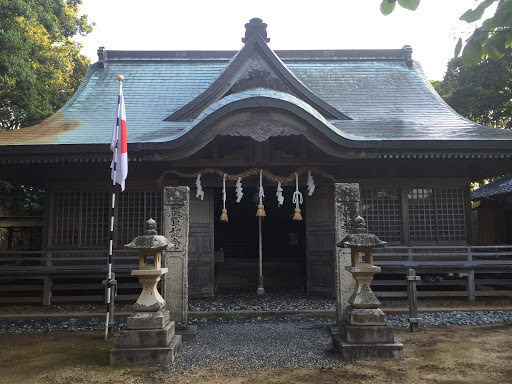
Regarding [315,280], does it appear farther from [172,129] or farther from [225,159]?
[172,129]

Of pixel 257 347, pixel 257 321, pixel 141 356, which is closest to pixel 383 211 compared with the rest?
pixel 257 321

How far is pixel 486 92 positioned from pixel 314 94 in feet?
45.5

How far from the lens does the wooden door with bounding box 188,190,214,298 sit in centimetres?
1025

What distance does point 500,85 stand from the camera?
19.6 m

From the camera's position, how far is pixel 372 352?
5555 mm

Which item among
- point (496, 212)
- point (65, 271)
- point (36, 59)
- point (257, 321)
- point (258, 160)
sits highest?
point (36, 59)

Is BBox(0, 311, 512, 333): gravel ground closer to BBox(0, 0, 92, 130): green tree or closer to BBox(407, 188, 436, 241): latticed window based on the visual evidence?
BBox(407, 188, 436, 241): latticed window

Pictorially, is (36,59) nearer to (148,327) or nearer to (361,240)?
(148,327)

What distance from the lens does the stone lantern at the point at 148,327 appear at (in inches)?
216

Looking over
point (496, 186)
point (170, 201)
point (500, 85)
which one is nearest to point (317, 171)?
point (170, 201)

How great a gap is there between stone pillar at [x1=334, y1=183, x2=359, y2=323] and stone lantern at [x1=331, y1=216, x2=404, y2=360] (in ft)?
1.66

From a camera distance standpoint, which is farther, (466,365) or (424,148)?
(424,148)

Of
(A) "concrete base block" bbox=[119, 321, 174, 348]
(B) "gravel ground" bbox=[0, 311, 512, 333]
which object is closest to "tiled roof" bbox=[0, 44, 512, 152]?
(B) "gravel ground" bbox=[0, 311, 512, 333]

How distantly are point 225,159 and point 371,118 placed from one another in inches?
192
